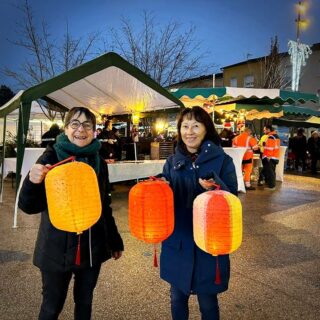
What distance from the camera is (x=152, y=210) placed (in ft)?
6.51

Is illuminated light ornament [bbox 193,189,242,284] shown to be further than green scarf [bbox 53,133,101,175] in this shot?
No

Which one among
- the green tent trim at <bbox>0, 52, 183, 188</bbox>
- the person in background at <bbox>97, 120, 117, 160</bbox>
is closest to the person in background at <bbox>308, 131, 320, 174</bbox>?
the person in background at <bbox>97, 120, 117, 160</bbox>

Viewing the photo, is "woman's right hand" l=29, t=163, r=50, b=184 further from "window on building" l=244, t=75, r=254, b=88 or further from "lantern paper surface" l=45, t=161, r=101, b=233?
"window on building" l=244, t=75, r=254, b=88

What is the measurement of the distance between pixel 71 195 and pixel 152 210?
0.48 metres

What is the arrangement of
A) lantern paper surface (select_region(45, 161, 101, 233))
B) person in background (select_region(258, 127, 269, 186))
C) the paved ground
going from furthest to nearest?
1. person in background (select_region(258, 127, 269, 186))
2. the paved ground
3. lantern paper surface (select_region(45, 161, 101, 233))

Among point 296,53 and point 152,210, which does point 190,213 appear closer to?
point 152,210

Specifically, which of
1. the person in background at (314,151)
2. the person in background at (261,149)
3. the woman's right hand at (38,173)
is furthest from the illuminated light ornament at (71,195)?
the person in background at (314,151)

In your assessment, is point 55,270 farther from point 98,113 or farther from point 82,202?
point 98,113

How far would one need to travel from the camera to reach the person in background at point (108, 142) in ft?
32.2

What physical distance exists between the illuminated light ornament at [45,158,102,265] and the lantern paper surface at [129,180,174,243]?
271 millimetres

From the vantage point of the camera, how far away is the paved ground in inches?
124

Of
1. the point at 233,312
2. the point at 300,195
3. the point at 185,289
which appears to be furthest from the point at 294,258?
the point at 300,195

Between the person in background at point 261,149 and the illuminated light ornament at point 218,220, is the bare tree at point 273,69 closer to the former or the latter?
the person in background at point 261,149

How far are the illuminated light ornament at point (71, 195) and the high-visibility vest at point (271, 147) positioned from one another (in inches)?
366
